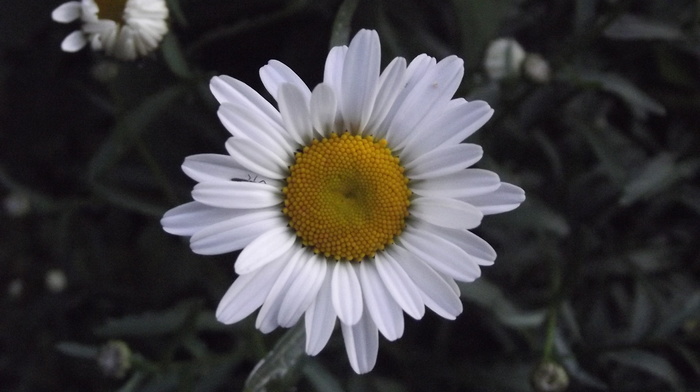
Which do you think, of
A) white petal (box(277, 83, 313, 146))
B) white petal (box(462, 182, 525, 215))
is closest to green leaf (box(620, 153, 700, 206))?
white petal (box(462, 182, 525, 215))

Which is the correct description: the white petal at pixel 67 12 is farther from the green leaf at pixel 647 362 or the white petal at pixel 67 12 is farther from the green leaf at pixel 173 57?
the green leaf at pixel 647 362

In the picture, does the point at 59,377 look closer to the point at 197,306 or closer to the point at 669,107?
the point at 197,306

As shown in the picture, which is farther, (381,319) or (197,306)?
(197,306)

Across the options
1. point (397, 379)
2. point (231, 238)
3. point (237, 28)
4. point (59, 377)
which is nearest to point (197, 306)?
point (231, 238)

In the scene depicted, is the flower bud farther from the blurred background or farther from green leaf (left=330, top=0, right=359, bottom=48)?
green leaf (left=330, top=0, right=359, bottom=48)

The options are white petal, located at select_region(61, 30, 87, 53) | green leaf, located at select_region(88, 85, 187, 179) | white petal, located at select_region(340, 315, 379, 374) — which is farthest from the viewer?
green leaf, located at select_region(88, 85, 187, 179)

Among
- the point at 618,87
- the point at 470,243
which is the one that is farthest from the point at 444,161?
the point at 618,87

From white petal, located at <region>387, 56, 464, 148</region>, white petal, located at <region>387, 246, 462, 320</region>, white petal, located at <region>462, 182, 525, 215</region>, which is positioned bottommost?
white petal, located at <region>387, 246, 462, 320</region>

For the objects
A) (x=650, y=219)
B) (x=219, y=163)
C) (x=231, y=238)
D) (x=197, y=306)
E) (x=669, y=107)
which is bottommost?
(x=650, y=219)
